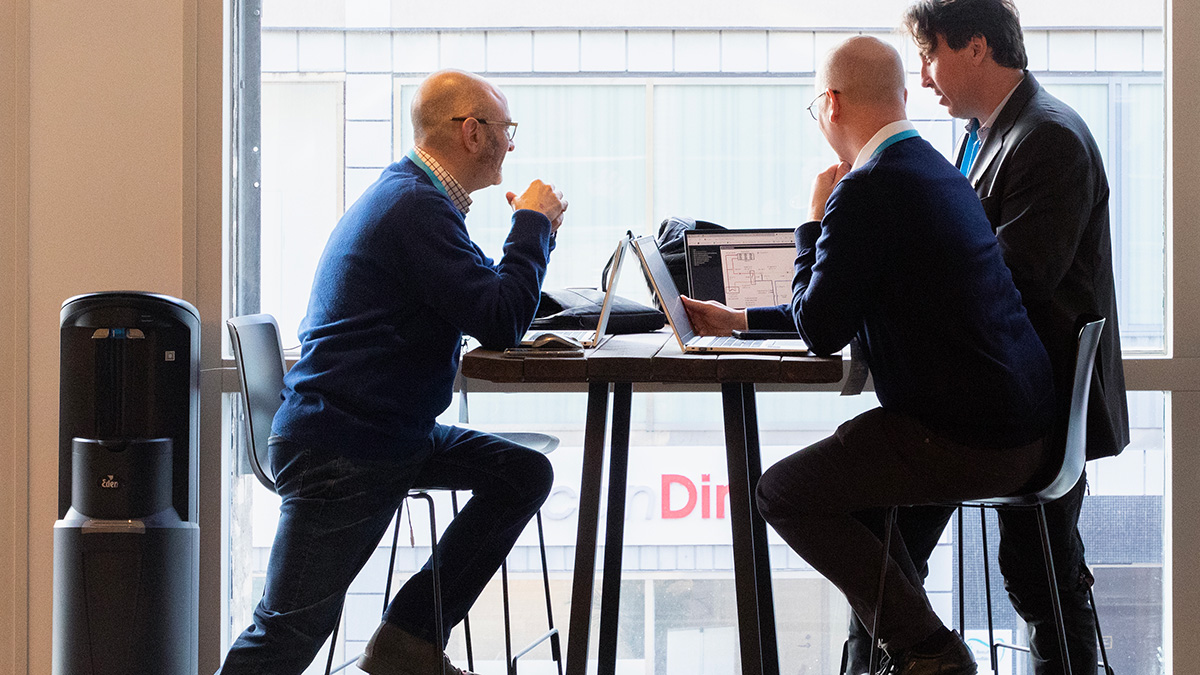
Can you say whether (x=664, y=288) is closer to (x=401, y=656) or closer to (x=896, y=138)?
(x=896, y=138)

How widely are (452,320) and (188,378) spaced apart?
0.92m

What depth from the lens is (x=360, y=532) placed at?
7.06ft

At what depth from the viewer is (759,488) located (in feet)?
6.72

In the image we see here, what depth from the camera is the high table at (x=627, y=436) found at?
182 cm

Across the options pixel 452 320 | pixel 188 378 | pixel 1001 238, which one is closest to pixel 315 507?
pixel 452 320

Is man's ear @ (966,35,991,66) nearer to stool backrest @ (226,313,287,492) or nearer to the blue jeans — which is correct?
the blue jeans

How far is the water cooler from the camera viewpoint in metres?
2.46

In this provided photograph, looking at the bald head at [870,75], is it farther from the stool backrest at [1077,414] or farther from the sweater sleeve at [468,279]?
the sweater sleeve at [468,279]

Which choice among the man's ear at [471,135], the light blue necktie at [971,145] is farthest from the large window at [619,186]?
the man's ear at [471,135]

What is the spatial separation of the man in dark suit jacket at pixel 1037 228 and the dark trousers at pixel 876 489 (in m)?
0.33

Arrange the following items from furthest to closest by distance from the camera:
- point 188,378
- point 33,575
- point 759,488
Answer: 1. point 33,575
2. point 188,378
3. point 759,488

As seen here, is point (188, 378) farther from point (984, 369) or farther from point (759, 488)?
point (984, 369)

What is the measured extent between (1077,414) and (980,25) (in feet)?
3.17

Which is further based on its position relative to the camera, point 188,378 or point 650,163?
point 650,163
